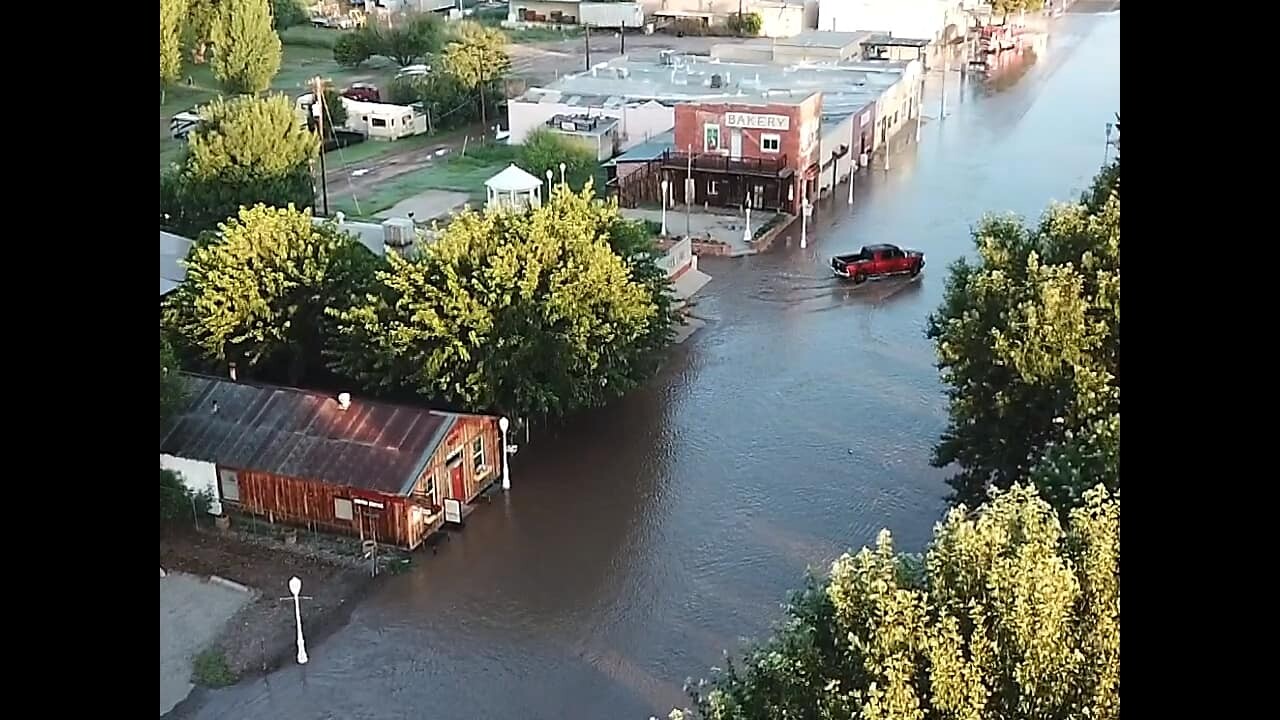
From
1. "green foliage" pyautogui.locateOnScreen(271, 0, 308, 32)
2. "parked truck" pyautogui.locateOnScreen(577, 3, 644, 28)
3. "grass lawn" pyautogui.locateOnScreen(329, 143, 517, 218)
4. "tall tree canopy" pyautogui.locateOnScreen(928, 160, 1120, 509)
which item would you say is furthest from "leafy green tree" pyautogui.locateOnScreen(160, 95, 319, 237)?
"parked truck" pyautogui.locateOnScreen(577, 3, 644, 28)

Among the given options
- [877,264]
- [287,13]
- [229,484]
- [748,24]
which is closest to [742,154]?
[877,264]

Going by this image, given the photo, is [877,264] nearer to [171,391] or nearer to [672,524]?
[672,524]

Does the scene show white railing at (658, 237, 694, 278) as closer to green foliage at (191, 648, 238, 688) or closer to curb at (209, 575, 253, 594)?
curb at (209, 575, 253, 594)

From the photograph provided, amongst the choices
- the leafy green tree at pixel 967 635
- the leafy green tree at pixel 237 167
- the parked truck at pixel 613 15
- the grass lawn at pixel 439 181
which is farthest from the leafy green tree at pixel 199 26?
the leafy green tree at pixel 967 635

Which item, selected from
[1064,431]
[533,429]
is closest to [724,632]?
[1064,431]

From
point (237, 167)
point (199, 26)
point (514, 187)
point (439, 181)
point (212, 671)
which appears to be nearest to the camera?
point (212, 671)

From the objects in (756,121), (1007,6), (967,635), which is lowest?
(967,635)
